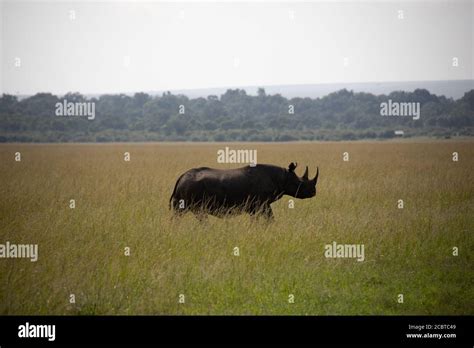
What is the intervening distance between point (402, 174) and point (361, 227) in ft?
30.3

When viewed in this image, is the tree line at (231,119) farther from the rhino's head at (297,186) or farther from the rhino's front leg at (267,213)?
the rhino's front leg at (267,213)

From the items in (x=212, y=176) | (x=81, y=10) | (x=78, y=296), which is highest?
(x=81, y=10)

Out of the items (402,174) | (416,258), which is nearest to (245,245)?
(416,258)

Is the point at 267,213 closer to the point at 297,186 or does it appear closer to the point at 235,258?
the point at 297,186

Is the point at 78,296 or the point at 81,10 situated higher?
the point at 81,10

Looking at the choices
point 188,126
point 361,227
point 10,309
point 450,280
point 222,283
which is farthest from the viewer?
point 188,126

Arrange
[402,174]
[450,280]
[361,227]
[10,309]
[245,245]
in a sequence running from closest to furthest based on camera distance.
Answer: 1. [10,309]
2. [450,280]
3. [245,245]
4. [361,227]
5. [402,174]

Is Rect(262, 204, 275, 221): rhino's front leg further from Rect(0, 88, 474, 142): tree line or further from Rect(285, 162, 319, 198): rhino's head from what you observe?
Rect(0, 88, 474, 142): tree line

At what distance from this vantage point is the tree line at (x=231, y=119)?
51.2m

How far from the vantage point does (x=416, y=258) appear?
9.20 meters

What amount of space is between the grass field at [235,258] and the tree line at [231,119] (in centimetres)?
3880

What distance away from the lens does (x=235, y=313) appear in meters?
7.30
